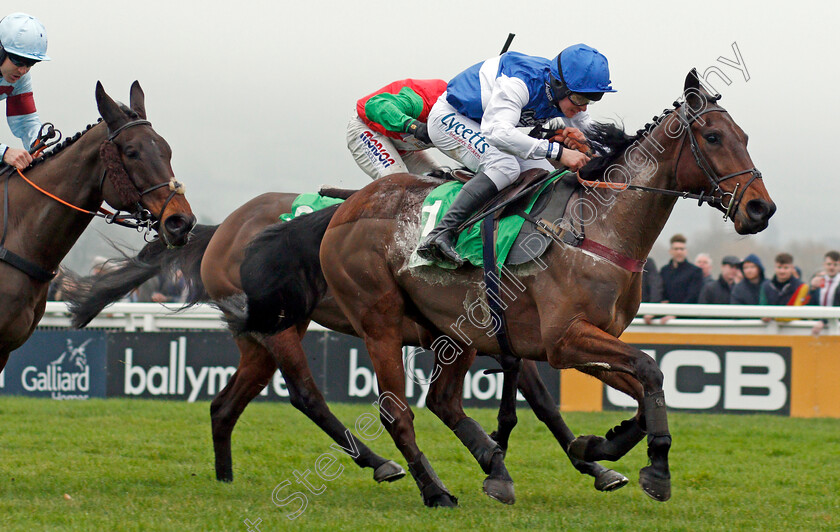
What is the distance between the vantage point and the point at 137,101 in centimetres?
541

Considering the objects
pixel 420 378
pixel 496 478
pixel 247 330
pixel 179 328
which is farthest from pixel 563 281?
pixel 179 328

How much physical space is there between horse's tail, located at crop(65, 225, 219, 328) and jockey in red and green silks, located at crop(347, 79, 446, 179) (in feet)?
4.37

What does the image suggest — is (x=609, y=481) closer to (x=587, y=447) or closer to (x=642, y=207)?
(x=587, y=447)

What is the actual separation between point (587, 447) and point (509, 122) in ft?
5.29

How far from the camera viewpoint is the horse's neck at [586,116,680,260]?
487 centimetres

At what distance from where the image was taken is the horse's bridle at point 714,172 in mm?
4578

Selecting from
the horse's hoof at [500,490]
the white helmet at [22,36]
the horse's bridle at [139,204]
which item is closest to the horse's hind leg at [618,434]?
the horse's hoof at [500,490]

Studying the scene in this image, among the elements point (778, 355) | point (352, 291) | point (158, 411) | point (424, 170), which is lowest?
point (158, 411)

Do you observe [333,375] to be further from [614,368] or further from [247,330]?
[614,368]

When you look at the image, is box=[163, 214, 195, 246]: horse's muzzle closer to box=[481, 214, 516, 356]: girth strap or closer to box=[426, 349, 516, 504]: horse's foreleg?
box=[481, 214, 516, 356]: girth strap

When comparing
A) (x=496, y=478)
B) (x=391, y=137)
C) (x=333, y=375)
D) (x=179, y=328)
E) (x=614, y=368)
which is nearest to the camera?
(x=614, y=368)

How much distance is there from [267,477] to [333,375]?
3827mm

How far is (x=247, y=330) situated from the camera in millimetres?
6078

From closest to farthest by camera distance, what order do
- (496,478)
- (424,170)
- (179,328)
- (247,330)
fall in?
(496,478), (247,330), (424,170), (179,328)
